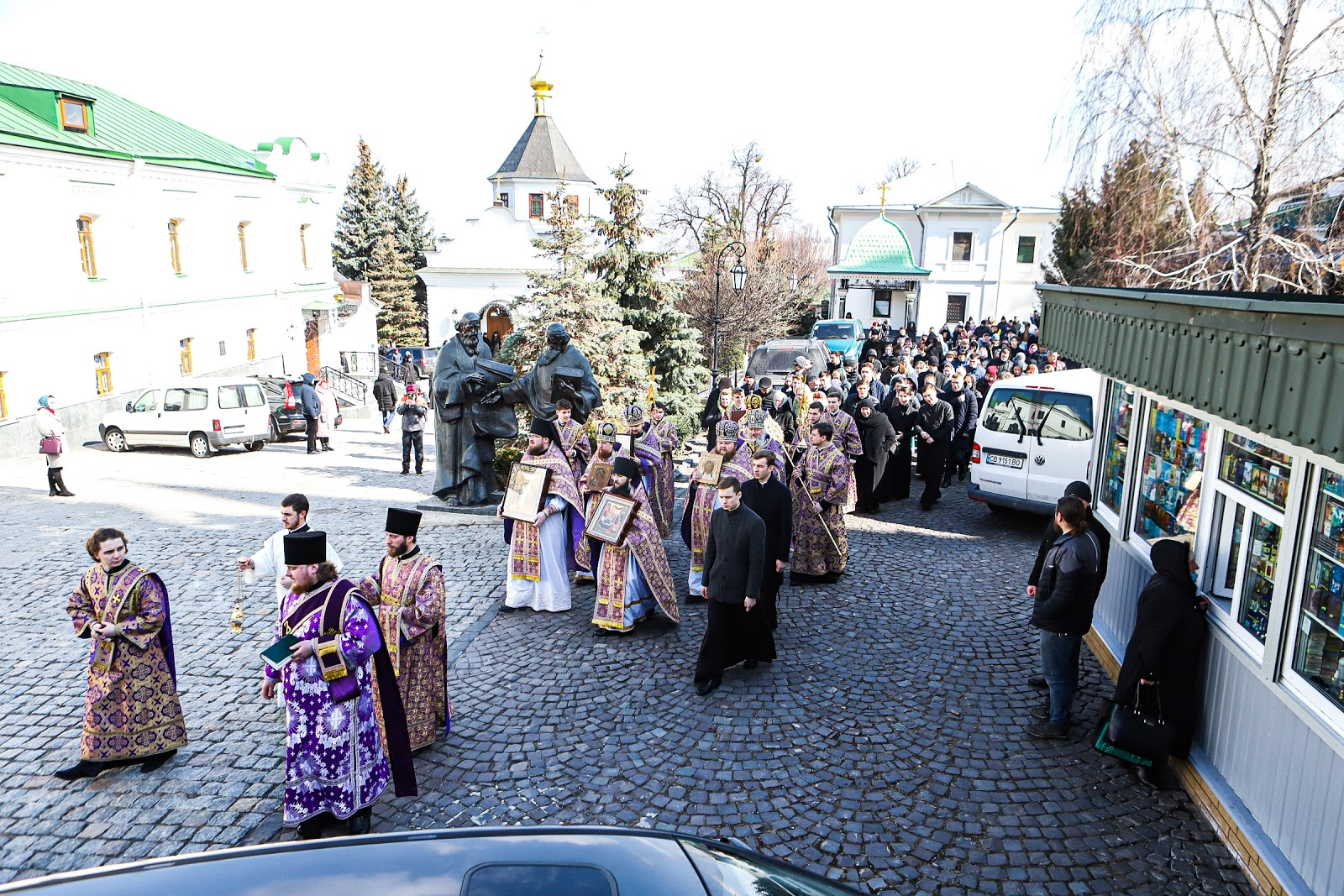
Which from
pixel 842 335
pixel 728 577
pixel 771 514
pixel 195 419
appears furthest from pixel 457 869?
pixel 842 335

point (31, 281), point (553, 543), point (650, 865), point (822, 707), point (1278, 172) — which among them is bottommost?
point (822, 707)

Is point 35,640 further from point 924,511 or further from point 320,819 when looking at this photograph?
point 924,511

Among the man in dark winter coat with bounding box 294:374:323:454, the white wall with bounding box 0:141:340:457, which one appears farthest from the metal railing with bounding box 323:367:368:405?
the man in dark winter coat with bounding box 294:374:323:454

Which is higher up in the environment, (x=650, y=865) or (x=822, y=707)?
(x=650, y=865)

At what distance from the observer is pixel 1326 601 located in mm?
4336

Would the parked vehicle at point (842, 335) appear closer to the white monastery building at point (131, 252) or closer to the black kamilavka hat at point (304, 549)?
the white monastery building at point (131, 252)

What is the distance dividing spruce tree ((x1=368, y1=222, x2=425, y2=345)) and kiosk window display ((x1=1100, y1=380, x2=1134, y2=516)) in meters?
44.1

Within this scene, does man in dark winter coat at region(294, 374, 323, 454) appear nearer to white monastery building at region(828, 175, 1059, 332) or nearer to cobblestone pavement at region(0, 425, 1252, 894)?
cobblestone pavement at region(0, 425, 1252, 894)

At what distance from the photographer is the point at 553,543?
8.62 metres

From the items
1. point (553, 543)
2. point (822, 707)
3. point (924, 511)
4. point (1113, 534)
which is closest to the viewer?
point (822, 707)

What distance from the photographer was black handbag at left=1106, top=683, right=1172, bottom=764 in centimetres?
545

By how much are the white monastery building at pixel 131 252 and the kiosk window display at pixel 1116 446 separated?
872 inches

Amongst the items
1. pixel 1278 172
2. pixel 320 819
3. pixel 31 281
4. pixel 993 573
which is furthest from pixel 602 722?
pixel 31 281

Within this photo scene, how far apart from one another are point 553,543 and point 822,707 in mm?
3166
